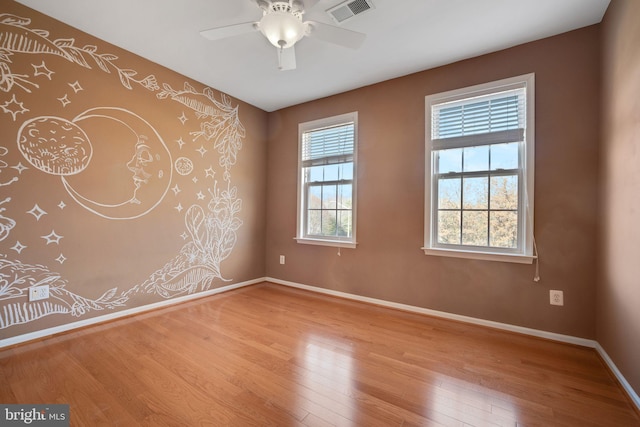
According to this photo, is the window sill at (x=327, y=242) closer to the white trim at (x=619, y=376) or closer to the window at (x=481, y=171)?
the window at (x=481, y=171)

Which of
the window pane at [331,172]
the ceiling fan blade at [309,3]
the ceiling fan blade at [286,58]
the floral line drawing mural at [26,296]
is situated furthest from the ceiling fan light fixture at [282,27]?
the floral line drawing mural at [26,296]

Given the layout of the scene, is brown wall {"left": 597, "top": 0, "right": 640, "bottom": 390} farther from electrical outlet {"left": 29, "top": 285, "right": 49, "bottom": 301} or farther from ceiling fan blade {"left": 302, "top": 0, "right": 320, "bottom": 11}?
electrical outlet {"left": 29, "top": 285, "right": 49, "bottom": 301}

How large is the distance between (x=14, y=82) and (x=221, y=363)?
2.69 m

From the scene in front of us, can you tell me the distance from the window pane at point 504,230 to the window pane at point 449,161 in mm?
594

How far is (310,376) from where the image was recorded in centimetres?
173

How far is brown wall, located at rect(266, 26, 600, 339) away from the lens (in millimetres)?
2191

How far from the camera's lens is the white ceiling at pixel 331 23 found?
2.03 metres

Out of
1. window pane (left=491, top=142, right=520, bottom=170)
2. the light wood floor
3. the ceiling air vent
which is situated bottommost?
the light wood floor

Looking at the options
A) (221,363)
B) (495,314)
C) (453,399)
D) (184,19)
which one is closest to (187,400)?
(221,363)

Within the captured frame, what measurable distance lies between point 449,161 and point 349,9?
173cm

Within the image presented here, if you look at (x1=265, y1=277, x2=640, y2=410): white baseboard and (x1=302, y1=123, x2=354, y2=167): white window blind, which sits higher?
(x1=302, y1=123, x2=354, y2=167): white window blind

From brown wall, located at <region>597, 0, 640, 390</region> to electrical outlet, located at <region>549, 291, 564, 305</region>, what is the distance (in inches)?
8.9

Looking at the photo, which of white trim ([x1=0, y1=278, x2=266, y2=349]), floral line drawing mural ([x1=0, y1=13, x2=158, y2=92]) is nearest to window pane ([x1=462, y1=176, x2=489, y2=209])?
white trim ([x1=0, y1=278, x2=266, y2=349])

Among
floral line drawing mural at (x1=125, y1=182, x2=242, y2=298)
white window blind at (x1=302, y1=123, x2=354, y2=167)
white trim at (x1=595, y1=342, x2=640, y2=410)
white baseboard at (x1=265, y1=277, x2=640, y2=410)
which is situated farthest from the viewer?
white window blind at (x1=302, y1=123, x2=354, y2=167)
